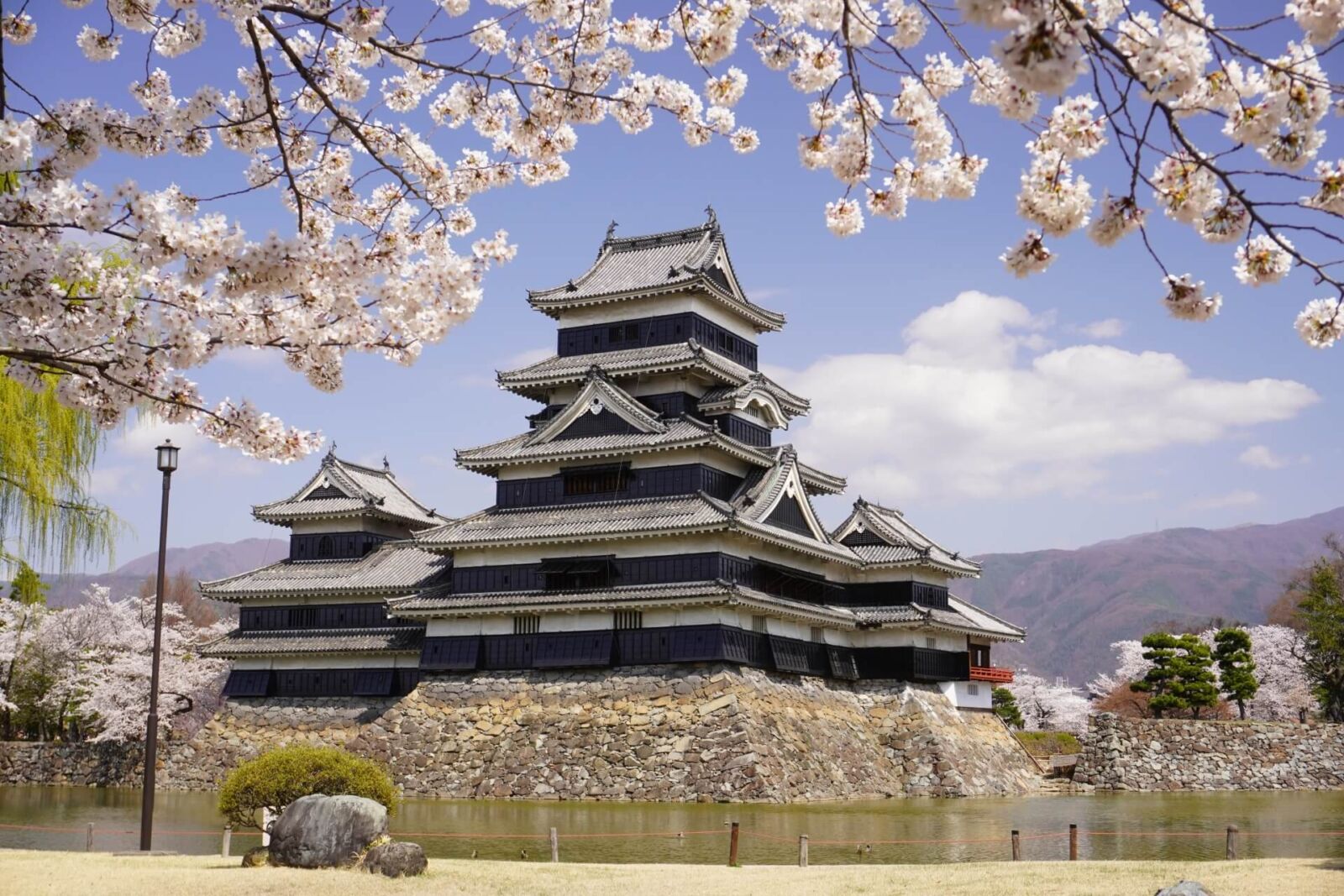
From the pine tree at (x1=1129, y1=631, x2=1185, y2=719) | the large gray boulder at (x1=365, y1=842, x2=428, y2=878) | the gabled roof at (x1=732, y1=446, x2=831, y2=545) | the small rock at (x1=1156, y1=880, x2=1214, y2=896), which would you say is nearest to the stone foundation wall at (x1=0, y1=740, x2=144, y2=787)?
the gabled roof at (x1=732, y1=446, x2=831, y2=545)

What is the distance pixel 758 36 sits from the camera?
9.34 meters

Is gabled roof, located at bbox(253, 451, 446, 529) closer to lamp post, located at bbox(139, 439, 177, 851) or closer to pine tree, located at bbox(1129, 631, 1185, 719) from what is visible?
lamp post, located at bbox(139, 439, 177, 851)

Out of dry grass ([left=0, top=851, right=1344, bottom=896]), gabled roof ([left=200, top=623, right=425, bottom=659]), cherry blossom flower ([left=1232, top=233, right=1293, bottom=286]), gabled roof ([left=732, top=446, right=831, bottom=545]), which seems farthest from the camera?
gabled roof ([left=200, top=623, right=425, bottom=659])

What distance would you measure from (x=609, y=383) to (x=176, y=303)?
3020 centimetres

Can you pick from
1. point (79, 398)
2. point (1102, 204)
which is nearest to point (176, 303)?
point (79, 398)

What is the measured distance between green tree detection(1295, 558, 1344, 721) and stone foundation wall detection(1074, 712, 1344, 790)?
4.53m

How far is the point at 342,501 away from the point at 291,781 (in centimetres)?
2758

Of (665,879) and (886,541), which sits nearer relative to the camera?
(665,879)

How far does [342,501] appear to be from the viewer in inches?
1844

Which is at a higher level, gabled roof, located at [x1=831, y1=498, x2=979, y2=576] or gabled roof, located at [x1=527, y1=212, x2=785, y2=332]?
gabled roof, located at [x1=527, y1=212, x2=785, y2=332]

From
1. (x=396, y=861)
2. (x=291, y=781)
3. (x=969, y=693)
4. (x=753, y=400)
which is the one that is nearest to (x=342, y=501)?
(x=753, y=400)

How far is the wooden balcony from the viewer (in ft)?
147

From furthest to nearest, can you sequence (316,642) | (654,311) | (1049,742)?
1. (1049,742)
2. (316,642)
3. (654,311)

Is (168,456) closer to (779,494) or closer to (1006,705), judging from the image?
(779,494)
